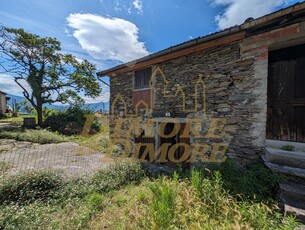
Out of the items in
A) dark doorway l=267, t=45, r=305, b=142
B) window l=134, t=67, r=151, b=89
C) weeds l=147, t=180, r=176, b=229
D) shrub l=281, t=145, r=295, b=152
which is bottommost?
weeds l=147, t=180, r=176, b=229

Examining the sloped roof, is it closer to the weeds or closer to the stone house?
the stone house

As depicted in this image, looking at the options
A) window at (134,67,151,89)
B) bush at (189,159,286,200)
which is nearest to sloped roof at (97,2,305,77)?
window at (134,67,151,89)

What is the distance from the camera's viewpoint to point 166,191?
9.33 feet

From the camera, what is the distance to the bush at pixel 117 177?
4.21 meters

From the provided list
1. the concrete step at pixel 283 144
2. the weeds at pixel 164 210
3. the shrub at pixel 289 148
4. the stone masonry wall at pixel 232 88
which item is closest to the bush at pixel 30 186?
the weeds at pixel 164 210

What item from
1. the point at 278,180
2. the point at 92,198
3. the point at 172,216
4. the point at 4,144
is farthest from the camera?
the point at 4,144

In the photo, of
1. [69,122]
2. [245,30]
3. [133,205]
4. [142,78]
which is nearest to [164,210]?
[133,205]

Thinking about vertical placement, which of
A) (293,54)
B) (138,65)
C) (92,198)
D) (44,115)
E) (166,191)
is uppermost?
(138,65)

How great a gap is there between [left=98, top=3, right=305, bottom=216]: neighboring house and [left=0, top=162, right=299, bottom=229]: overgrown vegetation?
0.77 meters

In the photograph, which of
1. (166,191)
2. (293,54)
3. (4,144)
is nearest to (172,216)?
(166,191)

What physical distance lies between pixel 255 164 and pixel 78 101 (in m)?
15.5

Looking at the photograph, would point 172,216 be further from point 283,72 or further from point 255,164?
point 283,72

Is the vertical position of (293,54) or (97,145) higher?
(293,54)

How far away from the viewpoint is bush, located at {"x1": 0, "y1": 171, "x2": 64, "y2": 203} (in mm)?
3535
